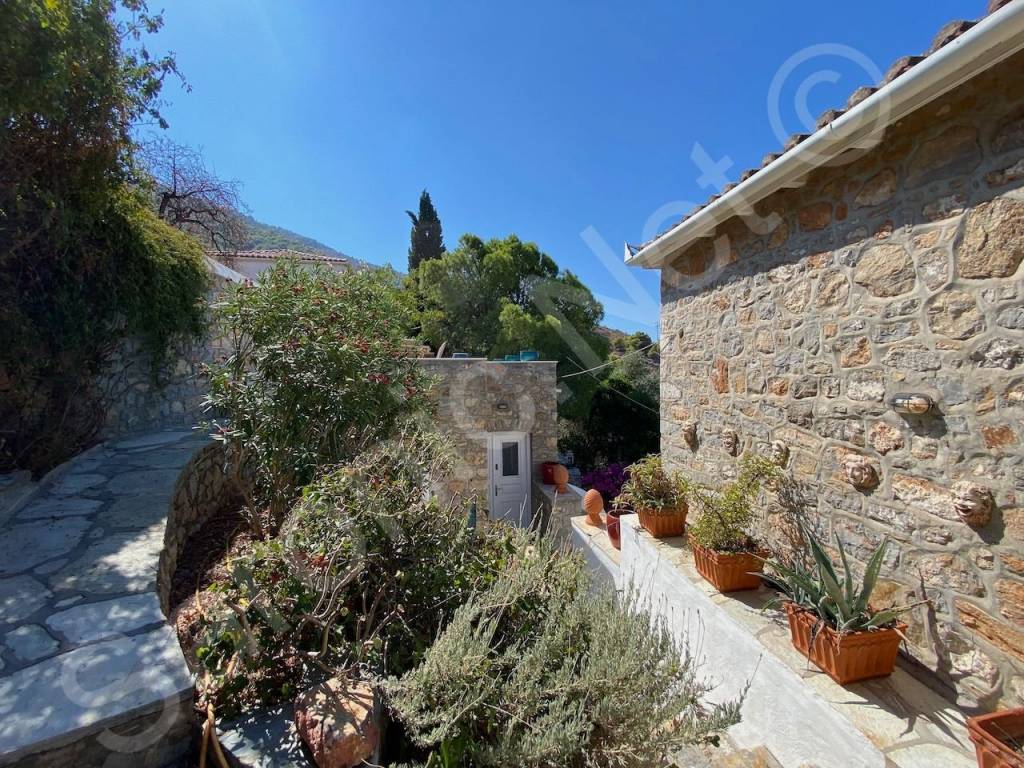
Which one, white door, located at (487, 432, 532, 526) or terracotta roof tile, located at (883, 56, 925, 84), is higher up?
terracotta roof tile, located at (883, 56, 925, 84)

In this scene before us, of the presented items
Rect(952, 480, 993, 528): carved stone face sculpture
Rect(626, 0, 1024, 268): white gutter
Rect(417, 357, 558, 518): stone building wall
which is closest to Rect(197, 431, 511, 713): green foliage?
Rect(952, 480, 993, 528): carved stone face sculpture

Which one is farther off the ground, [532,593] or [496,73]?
[496,73]

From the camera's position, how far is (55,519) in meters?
3.19

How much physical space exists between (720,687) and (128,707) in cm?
340

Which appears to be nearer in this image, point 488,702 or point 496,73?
point 488,702

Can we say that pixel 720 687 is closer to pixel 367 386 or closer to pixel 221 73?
pixel 367 386

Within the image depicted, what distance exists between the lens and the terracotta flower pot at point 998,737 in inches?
69.4

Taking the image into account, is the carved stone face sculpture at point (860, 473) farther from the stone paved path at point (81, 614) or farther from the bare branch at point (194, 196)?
the bare branch at point (194, 196)

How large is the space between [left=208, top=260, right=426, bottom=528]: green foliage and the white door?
5521mm

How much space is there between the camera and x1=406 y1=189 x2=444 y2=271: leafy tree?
19.9m

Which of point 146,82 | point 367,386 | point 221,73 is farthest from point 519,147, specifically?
point 367,386

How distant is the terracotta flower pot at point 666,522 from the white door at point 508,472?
4896 mm

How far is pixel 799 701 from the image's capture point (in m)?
2.55

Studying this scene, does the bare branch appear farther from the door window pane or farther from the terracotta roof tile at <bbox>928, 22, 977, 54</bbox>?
the terracotta roof tile at <bbox>928, 22, 977, 54</bbox>
